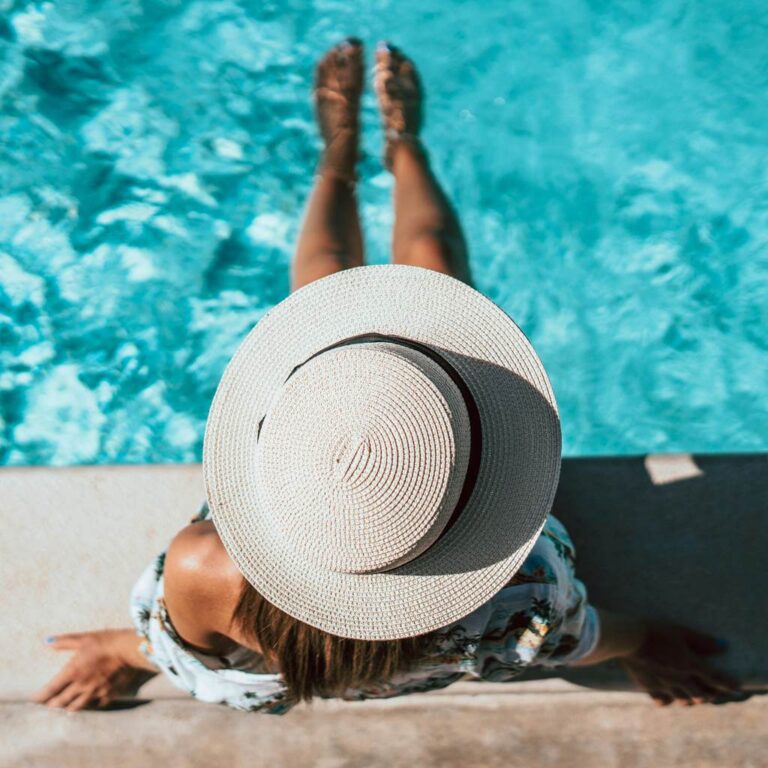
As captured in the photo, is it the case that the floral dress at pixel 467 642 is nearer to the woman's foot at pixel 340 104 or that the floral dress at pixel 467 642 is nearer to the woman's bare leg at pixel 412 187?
the woman's bare leg at pixel 412 187

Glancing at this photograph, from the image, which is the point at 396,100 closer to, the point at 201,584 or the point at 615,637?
the point at 615,637

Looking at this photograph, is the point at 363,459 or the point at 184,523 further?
the point at 184,523

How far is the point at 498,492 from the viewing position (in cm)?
154

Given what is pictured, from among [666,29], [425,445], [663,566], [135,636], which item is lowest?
[135,636]

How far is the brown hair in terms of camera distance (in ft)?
5.31

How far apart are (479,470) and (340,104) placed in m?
2.68

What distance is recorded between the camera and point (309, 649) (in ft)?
5.35

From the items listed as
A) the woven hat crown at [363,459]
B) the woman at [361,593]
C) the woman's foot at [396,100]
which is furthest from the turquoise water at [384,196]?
the woven hat crown at [363,459]

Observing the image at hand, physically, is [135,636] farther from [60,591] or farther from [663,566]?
[663,566]

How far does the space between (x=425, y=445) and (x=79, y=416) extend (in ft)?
8.97

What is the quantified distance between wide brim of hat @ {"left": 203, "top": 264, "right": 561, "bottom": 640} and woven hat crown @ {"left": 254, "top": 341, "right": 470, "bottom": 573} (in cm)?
14

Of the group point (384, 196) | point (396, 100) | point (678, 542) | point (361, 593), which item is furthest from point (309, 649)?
point (396, 100)

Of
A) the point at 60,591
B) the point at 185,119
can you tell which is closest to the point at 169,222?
the point at 185,119

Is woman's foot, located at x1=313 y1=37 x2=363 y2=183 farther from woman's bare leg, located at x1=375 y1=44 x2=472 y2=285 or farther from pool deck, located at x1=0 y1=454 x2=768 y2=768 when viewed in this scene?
pool deck, located at x1=0 y1=454 x2=768 y2=768
